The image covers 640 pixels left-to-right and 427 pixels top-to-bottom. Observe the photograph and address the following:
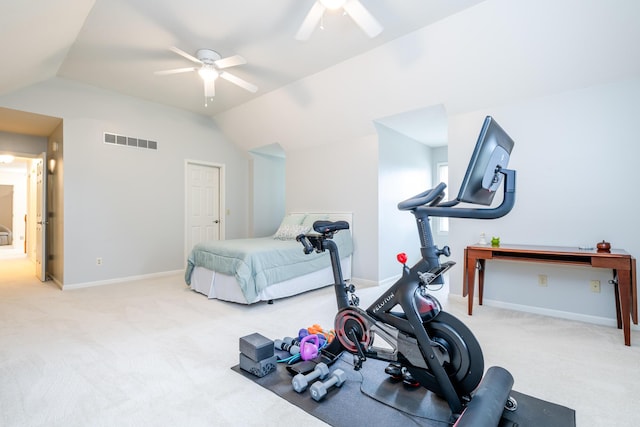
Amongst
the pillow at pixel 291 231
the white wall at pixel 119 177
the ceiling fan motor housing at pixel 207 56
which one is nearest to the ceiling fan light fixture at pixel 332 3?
the ceiling fan motor housing at pixel 207 56

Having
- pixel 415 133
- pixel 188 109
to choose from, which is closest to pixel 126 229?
pixel 188 109

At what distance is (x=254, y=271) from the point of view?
344cm

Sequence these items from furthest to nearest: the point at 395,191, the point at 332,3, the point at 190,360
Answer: the point at 395,191 < the point at 332,3 < the point at 190,360

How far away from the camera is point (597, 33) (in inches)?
102

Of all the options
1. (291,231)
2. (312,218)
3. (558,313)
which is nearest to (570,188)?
(558,313)

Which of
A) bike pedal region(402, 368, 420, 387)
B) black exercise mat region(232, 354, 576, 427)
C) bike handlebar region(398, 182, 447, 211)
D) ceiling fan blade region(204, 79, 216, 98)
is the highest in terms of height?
ceiling fan blade region(204, 79, 216, 98)

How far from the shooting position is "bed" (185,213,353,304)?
3432 mm

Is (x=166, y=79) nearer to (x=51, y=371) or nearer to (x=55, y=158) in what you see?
(x=55, y=158)

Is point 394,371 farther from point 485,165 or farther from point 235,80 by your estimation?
point 235,80

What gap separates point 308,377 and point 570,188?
3051mm

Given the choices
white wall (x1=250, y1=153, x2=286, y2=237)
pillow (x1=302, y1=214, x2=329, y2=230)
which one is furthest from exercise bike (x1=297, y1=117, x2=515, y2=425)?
white wall (x1=250, y1=153, x2=286, y2=237)

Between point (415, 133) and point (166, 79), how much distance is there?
376 centimetres

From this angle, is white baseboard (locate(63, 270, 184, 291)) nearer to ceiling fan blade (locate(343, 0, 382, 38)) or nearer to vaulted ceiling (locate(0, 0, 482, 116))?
vaulted ceiling (locate(0, 0, 482, 116))

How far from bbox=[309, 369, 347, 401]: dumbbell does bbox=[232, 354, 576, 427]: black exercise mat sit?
0.03 metres
